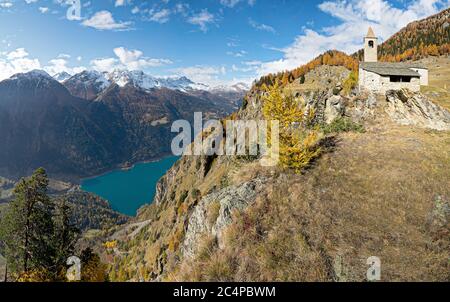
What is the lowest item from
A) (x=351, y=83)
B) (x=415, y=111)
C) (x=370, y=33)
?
(x=415, y=111)

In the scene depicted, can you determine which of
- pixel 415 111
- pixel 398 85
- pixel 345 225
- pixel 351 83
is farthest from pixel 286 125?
pixel 351 83

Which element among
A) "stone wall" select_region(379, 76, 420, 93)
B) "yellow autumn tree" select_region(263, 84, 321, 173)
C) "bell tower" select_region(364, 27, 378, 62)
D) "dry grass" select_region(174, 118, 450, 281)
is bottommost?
"dry grass" select_region(174, 118, 450, 281)


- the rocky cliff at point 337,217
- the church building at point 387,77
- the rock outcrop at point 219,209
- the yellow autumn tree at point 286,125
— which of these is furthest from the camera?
the church building at point 387,77

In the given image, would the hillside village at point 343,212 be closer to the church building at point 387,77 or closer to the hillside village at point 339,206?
the hillside village at point 339,206

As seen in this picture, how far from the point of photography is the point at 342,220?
78.1 ft

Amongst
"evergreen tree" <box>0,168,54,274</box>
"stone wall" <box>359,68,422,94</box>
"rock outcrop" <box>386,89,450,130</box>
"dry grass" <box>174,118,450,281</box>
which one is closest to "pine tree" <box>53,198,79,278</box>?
"evergreen tree" <box>0,168,54,274</box>

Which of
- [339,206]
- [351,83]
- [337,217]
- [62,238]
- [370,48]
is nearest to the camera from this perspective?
[337,217]

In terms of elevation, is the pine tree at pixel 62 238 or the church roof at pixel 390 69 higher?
the church roof at pixel 390 69

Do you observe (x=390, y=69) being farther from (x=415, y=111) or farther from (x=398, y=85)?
(x=415, y=111)

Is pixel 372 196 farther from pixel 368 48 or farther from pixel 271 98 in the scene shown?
pixel 368 48

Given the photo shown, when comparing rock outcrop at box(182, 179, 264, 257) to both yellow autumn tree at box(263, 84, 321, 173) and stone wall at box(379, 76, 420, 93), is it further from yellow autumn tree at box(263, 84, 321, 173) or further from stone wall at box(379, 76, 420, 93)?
stone wall at box(379, 76, 420, 93)

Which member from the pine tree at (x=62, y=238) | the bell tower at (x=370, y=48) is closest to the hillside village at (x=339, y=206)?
the pine tree at (x=62, y=238)

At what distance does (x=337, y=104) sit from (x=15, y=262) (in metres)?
49.1
